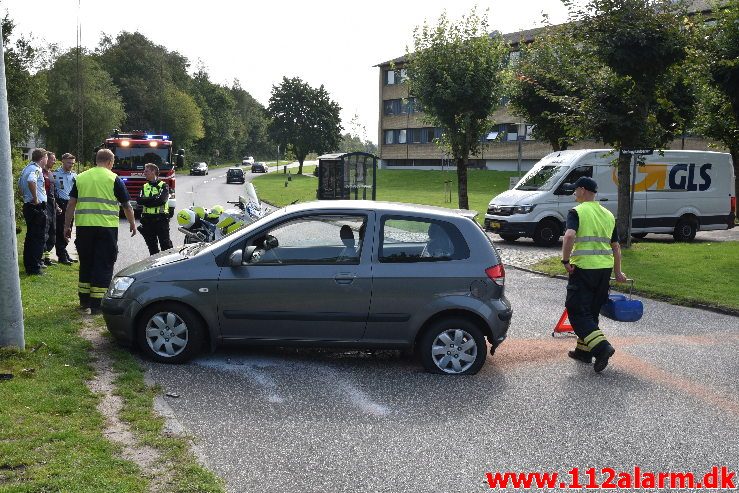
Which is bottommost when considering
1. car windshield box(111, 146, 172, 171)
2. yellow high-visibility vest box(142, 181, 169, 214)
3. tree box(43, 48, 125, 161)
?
yellow high-visibility vest box(142, 181, 169, 214)

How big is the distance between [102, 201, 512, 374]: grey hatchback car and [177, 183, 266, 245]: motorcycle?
15.8 feet

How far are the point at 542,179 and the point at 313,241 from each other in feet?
45.0

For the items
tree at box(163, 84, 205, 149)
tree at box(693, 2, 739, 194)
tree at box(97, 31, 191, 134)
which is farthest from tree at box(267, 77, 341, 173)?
tree at box(693, 2, 739, 194)

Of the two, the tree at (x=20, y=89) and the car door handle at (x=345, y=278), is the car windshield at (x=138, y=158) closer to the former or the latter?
the tree at (x=20, y=89)

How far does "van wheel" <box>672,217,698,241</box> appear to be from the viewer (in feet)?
69.1

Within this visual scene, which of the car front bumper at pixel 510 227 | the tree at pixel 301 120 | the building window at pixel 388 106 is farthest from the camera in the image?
the tree at pixel 301 120

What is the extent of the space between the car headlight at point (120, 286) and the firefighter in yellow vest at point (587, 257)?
407cm

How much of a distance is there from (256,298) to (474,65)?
73.7 feet

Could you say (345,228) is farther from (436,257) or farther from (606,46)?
(606,46)

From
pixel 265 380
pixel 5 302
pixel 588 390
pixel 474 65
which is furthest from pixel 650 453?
pixel 474 65

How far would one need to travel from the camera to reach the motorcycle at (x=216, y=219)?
1215 cm

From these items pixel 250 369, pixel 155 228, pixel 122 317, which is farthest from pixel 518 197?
pixel 122 317

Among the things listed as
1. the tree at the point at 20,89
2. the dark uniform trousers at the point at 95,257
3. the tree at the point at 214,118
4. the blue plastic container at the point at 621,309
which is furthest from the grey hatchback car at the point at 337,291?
the tree at the point at 214,118

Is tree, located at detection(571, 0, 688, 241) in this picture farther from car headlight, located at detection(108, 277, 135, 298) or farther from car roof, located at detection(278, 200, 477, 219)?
car headlight, located at detection(108, 277, 135, 298)
